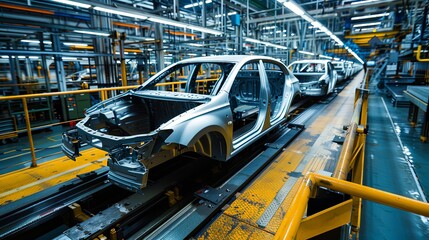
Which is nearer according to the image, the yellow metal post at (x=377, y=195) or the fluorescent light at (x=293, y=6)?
the yellow metal post at (x=377, y=195)

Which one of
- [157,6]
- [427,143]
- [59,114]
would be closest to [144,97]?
[427,143]

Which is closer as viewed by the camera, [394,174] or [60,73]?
[394,174]

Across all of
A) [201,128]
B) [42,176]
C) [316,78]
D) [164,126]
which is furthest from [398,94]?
[42,176]

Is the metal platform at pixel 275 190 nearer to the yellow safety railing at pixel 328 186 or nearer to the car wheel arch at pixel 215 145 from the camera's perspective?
the car wheel arch at pixel 215 145

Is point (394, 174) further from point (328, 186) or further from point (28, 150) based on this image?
point (28, 150)

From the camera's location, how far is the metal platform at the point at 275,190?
203 centimetres

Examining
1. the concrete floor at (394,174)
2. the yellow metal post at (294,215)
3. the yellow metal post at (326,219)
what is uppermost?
the yellow metal post at (294,215)

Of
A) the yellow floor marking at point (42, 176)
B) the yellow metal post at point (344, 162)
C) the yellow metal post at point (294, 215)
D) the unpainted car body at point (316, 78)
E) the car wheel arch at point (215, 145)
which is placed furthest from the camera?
the unpainted car body at point (316, 78)

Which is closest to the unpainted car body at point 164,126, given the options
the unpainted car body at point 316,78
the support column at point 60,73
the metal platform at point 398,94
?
the unpainted car body at point 316,78

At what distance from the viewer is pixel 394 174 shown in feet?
12.4

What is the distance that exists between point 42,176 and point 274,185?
3067 mm

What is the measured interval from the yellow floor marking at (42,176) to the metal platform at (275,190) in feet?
7.19

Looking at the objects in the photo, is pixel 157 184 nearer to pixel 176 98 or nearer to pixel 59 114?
pixel 176 98

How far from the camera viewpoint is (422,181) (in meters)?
3.54
